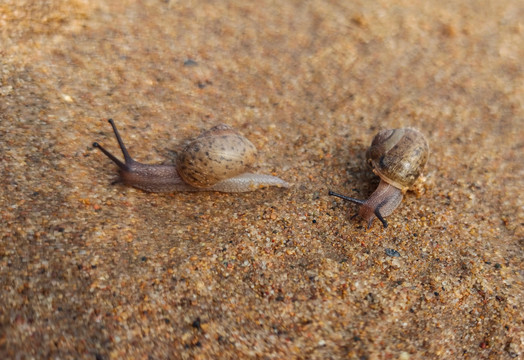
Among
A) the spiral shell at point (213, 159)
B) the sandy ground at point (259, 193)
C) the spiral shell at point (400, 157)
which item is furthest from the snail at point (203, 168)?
the spiral shell at point (400, 157)

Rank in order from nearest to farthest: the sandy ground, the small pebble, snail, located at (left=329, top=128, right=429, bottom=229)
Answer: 1. the sandy ground
2. the small pebble
3. snail, located at (left=329, top=128, right=429, bottom=229)

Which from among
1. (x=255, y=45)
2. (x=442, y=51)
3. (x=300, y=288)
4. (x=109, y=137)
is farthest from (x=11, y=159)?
(x=442, y=51)

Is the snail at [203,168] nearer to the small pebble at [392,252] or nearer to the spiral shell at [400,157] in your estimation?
the spiral shell at [400,157]

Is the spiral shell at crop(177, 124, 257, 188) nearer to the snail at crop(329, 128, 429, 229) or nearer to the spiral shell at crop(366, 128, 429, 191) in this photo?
the snail at crop(329, 128, 429, 229)

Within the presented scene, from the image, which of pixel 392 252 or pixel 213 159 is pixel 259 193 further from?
pixel 392 252

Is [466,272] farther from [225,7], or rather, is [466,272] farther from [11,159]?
[225,7]

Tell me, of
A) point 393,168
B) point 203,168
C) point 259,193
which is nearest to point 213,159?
point 203,168

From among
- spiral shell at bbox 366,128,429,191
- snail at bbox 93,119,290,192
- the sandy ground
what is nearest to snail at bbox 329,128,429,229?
spiral shell at bbox 366,128,429,191
